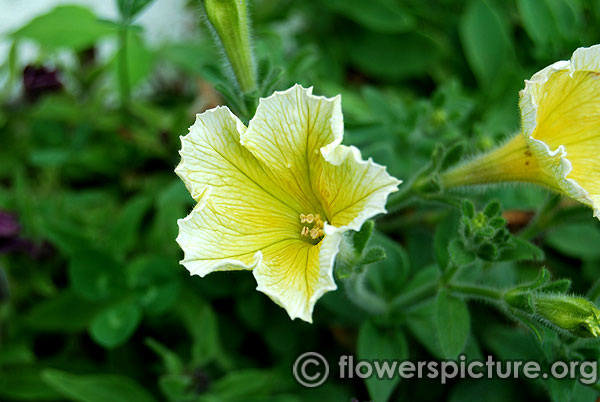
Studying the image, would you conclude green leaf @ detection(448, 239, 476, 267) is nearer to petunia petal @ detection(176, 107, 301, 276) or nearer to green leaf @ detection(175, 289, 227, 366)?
petunia petal @ detection(176, 107, 301, 276)

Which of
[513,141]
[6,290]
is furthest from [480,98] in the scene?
[6,290]

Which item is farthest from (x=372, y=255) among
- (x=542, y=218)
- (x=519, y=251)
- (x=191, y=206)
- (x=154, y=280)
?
→ (x=191, y=206)

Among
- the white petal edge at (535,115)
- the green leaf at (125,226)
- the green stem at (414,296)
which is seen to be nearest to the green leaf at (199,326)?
the green leaf at (125,226)

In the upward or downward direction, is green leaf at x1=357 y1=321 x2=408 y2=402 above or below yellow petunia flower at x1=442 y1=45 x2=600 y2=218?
below

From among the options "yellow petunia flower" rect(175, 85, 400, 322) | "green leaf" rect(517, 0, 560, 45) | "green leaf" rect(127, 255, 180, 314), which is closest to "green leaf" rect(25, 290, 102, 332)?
"green leaf" rect(127, 255, 180, 314)

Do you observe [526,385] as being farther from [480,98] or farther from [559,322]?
[480,98]

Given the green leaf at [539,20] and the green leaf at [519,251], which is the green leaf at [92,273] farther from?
the green leaf at [539,20]

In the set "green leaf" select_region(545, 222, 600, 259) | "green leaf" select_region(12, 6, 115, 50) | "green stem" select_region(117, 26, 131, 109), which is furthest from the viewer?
"green leaf" select_region(12, 6, 115, 50)
